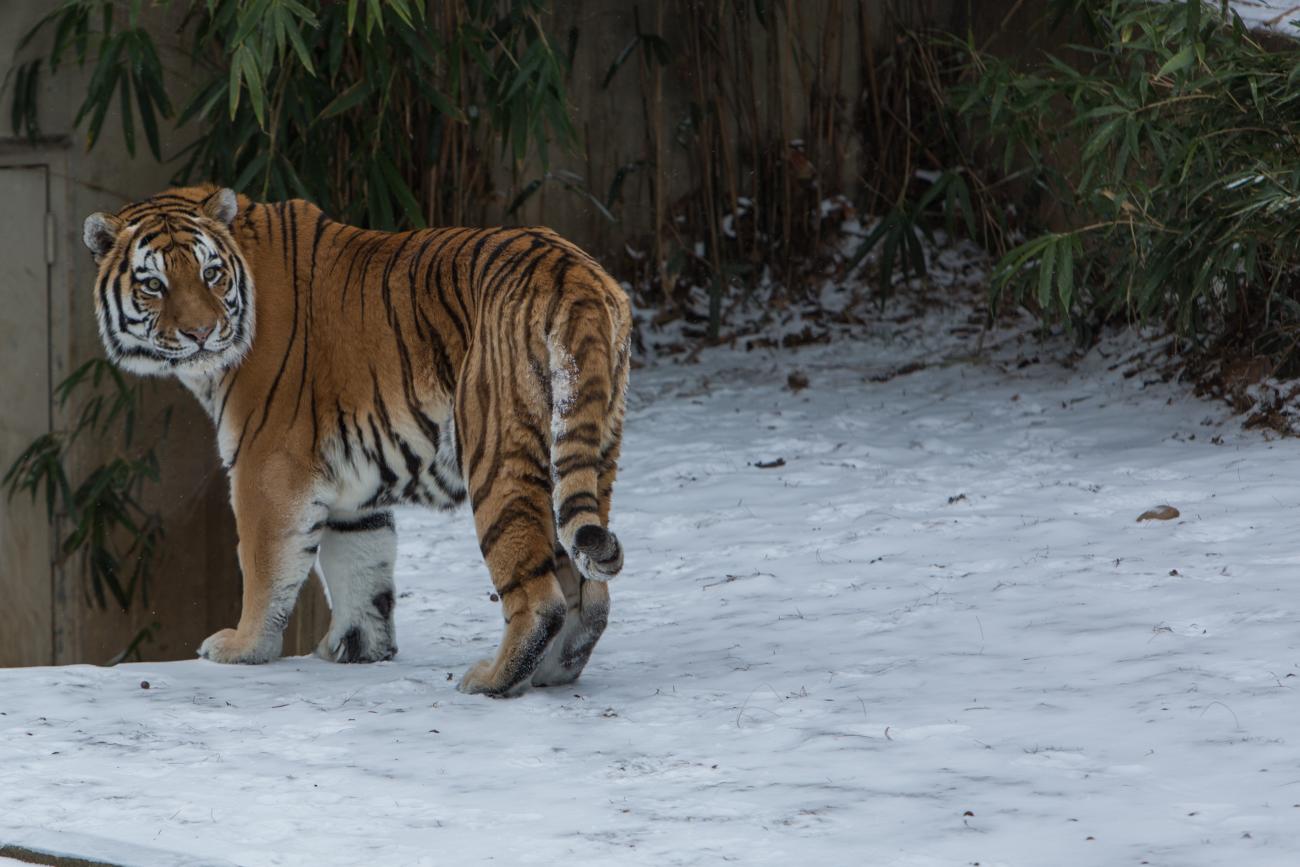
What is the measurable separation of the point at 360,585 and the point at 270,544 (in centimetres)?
32

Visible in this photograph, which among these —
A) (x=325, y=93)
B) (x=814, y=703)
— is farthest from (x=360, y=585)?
(x=325, y=93)

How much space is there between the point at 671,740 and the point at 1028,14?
597 centimetres

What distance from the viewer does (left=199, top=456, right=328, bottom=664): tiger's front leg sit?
3994mm

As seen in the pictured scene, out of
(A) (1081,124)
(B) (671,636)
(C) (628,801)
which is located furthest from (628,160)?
(C) (628,801)

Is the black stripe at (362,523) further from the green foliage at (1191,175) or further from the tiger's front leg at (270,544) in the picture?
the green foliage at (1191,175)

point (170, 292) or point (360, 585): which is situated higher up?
point (170, 292)

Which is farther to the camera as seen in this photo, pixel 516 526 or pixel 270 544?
pixel 270 544

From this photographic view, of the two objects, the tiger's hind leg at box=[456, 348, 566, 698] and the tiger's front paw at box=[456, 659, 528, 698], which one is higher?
the tiger's hind leg at box=[456, 348, 566, 698]

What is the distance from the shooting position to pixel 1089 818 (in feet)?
9.02

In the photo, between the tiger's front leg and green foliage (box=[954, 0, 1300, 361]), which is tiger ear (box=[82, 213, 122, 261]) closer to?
the tiger's front leg

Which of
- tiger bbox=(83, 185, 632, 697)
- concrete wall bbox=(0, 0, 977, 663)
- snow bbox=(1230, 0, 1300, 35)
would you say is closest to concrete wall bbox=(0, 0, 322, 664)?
concrete wall bbox=(0, 0, 977, 663)

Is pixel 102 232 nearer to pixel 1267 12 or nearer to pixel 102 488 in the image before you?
pixel 102 488

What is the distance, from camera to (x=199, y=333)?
3971 mm

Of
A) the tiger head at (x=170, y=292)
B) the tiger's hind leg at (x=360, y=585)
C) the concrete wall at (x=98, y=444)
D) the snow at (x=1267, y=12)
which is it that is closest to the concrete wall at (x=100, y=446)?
the concrete wall at (x=98, y=444)
